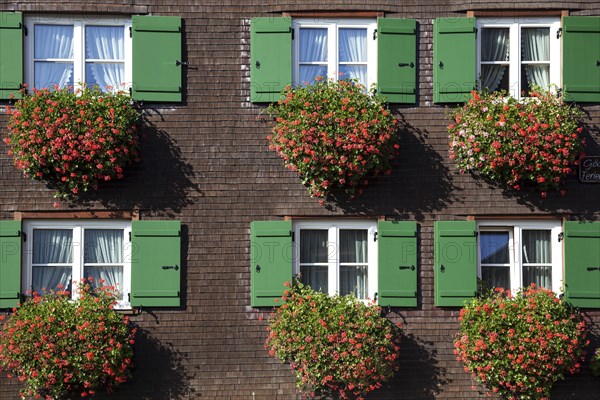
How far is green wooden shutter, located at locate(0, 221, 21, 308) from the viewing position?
13758 millimetres

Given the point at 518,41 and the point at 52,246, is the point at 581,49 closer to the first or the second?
the point at 518,41

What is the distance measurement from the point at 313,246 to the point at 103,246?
2.86m

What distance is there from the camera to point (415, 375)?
1415 centimetres

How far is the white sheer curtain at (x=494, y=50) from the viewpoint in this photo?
1466 cm

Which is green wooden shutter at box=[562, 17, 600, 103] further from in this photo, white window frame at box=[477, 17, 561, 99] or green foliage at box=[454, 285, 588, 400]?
green foliage at box=[454, 285, 588, 400]

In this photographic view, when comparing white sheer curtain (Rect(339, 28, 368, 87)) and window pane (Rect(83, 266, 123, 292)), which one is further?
white sheer curtain (Rect(339, 28, 368, 87))

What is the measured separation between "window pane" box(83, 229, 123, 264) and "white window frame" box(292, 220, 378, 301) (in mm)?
2399

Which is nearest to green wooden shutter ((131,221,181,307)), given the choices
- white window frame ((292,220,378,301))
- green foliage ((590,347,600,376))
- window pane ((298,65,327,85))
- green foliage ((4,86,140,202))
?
green foliage ((4,86,140,202))

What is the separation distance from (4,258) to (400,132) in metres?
5.56

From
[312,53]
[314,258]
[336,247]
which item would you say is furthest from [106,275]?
[312,53]

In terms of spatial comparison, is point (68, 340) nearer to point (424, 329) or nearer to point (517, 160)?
point (424, 329)

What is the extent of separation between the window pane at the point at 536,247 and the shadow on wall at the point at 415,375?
1874mm

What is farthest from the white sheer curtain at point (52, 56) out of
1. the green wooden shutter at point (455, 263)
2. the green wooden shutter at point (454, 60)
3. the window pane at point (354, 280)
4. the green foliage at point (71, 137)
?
the green wooden shutter at point (455, 263)

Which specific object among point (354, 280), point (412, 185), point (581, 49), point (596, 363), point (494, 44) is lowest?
point (596, 363)
